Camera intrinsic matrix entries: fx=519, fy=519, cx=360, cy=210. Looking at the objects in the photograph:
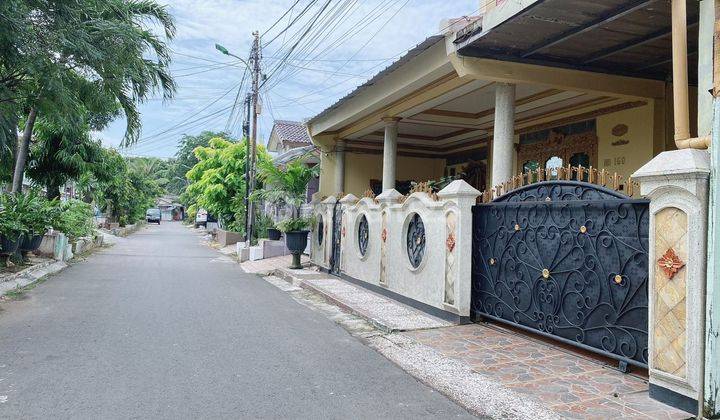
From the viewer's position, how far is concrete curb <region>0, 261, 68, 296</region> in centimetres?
964

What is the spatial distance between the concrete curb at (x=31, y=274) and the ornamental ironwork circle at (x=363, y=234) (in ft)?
21.8

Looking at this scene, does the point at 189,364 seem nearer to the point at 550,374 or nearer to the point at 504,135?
the point at 550,374

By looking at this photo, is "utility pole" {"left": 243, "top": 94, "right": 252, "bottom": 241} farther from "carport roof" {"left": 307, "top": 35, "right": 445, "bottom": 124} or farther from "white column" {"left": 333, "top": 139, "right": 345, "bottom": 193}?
"carport roof" {"left": 307, "top": 35, "right": 445, "bottom": 124}

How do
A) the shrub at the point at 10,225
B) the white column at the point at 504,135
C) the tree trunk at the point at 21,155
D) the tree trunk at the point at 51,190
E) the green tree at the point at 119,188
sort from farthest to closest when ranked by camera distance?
the green tree at the point at 119,188
the tree trunk at the point at 51,190
the tree trunk at the point at 21,155
the shrub at the point at 10,225
the white column at the point at 504,135

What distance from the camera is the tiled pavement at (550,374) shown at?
418 cm

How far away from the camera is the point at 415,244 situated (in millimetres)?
8719

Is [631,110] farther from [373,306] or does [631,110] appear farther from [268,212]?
[268,212]

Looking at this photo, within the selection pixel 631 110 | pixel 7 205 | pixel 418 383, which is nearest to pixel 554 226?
pixel 418 383

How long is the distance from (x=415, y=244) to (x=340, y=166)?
804cm

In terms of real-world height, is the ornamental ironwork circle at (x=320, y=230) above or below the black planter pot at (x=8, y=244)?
above

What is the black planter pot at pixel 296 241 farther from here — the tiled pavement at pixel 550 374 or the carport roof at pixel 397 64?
the tiled pavement at pixel 550 374

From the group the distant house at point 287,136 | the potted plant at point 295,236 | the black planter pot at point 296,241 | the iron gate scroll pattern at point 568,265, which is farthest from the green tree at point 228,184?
the iron gate scroll pattern at point 568,265

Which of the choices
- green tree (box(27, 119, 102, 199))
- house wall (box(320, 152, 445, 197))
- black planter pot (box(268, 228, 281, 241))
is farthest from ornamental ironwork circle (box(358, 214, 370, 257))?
green tree (box(27, 119, 102, 199))

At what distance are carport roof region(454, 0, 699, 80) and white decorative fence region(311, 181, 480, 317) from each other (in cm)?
214
